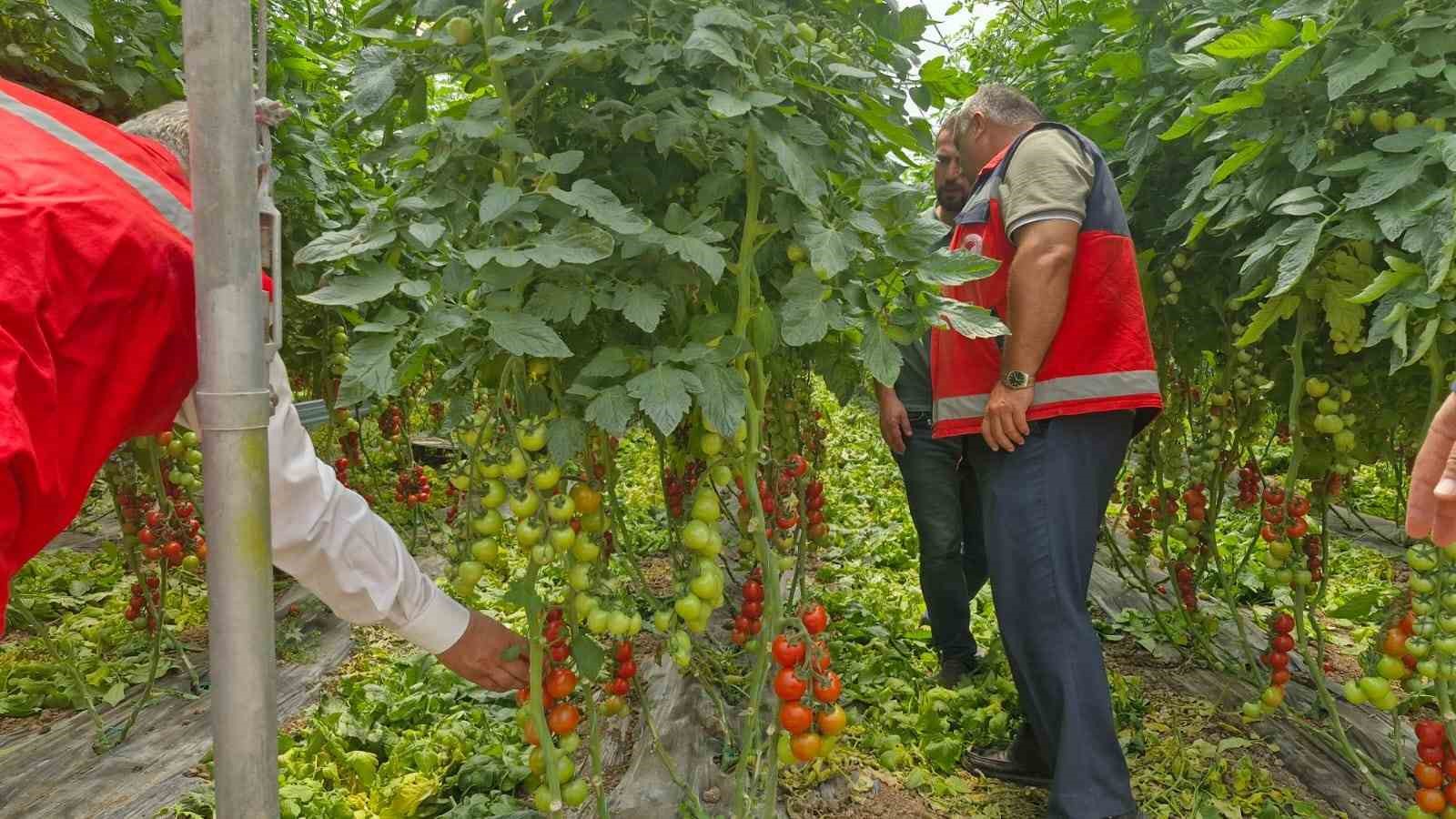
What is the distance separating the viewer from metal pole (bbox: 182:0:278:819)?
875 millimetres

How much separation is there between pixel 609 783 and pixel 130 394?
1731 mm

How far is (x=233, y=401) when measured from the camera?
93cm

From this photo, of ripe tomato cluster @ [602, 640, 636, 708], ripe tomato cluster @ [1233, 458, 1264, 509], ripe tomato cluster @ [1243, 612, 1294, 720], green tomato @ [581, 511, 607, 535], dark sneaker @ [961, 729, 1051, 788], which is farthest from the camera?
ripe tomato cluster @ [1233, 458, 1264, 509]

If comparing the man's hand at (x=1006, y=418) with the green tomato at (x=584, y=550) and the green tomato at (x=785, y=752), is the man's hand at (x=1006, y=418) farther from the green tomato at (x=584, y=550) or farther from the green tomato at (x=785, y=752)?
the green tomato at (x=584, y=550)

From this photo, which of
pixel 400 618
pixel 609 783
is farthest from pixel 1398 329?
pixel 609 783

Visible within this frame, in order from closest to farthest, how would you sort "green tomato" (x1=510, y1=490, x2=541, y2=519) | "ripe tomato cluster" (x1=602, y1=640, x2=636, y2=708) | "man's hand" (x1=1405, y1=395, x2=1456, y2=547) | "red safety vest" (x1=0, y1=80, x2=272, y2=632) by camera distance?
"red safety vest" (x1=0, y1=80, x2=272, y2=632) < "man's hand" (x1=1405, y1=395, x2=1456, y2=547) < "green tomato" (x1=510, y1=490, x2=541, y2=519) < "ripe tomato cluster" (x1=602, y1=640, x2=636, y2=708)

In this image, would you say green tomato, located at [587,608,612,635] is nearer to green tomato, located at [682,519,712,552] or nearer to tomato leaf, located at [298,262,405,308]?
green tomato, located at [682,519,712,552]

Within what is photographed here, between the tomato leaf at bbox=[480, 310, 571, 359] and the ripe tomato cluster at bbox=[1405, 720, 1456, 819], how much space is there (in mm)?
2114

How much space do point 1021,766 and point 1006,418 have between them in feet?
3.77

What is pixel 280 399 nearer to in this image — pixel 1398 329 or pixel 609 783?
pixel 609 783

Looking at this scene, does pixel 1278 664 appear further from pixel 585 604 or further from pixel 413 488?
pixel 413 488

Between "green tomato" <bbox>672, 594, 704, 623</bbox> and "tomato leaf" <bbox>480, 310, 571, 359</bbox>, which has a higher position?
"tomato leaf" <bbox>480, 310, 571, 359</bbox>

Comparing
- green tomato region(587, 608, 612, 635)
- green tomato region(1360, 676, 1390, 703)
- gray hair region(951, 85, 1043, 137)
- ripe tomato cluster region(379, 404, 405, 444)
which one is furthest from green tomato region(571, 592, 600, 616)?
ripe tomato cluster region(379, 404, 405, 444)

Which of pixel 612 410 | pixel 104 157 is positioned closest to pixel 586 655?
pixel 612 410
